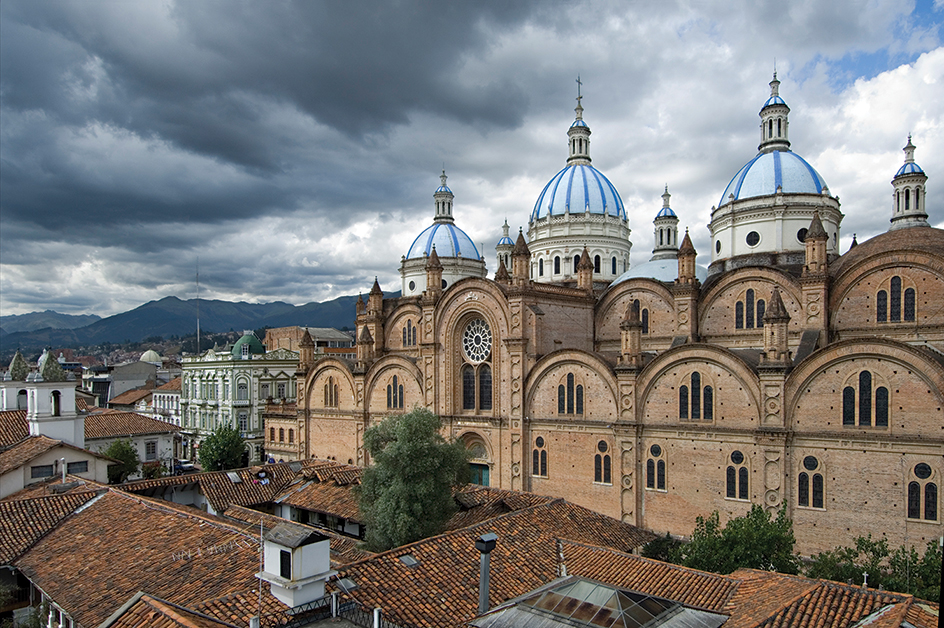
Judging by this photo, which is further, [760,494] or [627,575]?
[760,494]

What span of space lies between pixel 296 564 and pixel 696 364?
22.9m

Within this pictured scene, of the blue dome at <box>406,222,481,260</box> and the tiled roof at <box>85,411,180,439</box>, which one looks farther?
the blue dome at <box>406,222,481,260</box>

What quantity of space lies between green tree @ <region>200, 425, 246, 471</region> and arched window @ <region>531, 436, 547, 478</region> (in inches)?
977

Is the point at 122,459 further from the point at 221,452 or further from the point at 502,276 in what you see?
the point at 502,276

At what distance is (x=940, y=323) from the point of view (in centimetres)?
2830

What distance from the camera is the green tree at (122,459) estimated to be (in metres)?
41.0

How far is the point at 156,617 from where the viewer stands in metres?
12.8

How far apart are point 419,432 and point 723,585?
40.2 feet

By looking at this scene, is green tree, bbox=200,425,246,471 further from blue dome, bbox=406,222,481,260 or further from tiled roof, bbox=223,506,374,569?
blue dome, bbox=406,222,481,260

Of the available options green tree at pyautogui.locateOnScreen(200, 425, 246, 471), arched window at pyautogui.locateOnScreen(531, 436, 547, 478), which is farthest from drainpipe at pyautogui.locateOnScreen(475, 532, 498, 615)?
green tree at pyautogui.locateOnScreen(200, 425, 246, 471)

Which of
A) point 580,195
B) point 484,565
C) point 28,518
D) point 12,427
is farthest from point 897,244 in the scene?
point 12,427

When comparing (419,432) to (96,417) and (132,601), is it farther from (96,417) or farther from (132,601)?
(96,417)

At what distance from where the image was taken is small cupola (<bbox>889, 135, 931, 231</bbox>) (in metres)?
35.1

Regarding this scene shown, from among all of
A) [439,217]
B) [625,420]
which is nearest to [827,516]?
[625,420]
